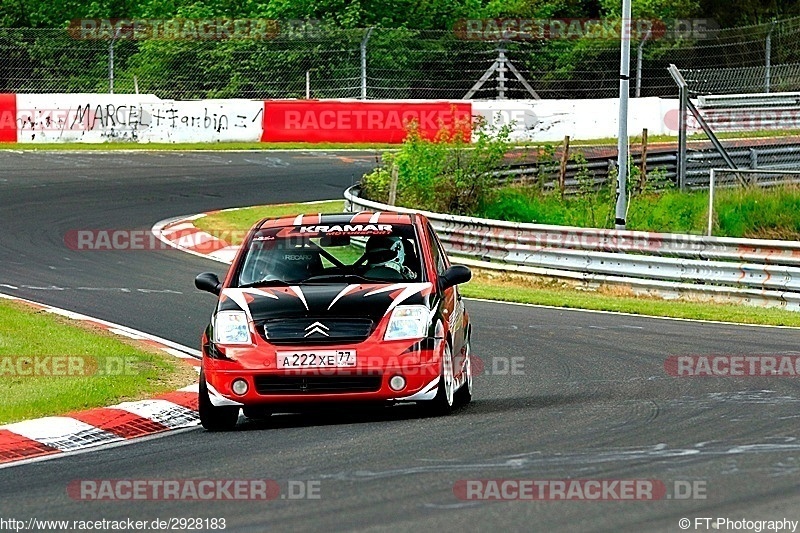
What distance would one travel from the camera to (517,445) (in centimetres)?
867

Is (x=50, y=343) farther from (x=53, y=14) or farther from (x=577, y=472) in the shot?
(x=53, y=14)

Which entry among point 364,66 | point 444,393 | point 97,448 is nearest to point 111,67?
point 364,66

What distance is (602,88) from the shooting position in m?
42.0

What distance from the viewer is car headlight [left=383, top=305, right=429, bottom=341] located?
9930mm

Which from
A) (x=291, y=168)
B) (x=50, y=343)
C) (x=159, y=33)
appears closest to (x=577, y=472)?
(x=50, y=343)

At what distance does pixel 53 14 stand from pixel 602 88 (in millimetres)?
20062

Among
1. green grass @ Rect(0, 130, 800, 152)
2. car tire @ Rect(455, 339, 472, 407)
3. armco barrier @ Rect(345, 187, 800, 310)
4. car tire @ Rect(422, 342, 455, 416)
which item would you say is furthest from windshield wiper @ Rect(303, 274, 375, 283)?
green grass @ Rect(0, 130, 800, 152)

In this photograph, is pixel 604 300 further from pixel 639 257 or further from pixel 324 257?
pixel 324 257

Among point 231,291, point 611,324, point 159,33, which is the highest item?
point 159,33

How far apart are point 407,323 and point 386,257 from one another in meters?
0.98

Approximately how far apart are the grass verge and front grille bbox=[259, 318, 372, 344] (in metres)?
8.14

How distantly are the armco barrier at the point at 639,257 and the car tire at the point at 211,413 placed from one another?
10.3 m

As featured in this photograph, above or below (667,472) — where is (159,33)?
above

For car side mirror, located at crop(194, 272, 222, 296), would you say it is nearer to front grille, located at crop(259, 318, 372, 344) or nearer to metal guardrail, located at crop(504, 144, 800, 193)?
front grille, located at crop(259, 318, 372, 344)
